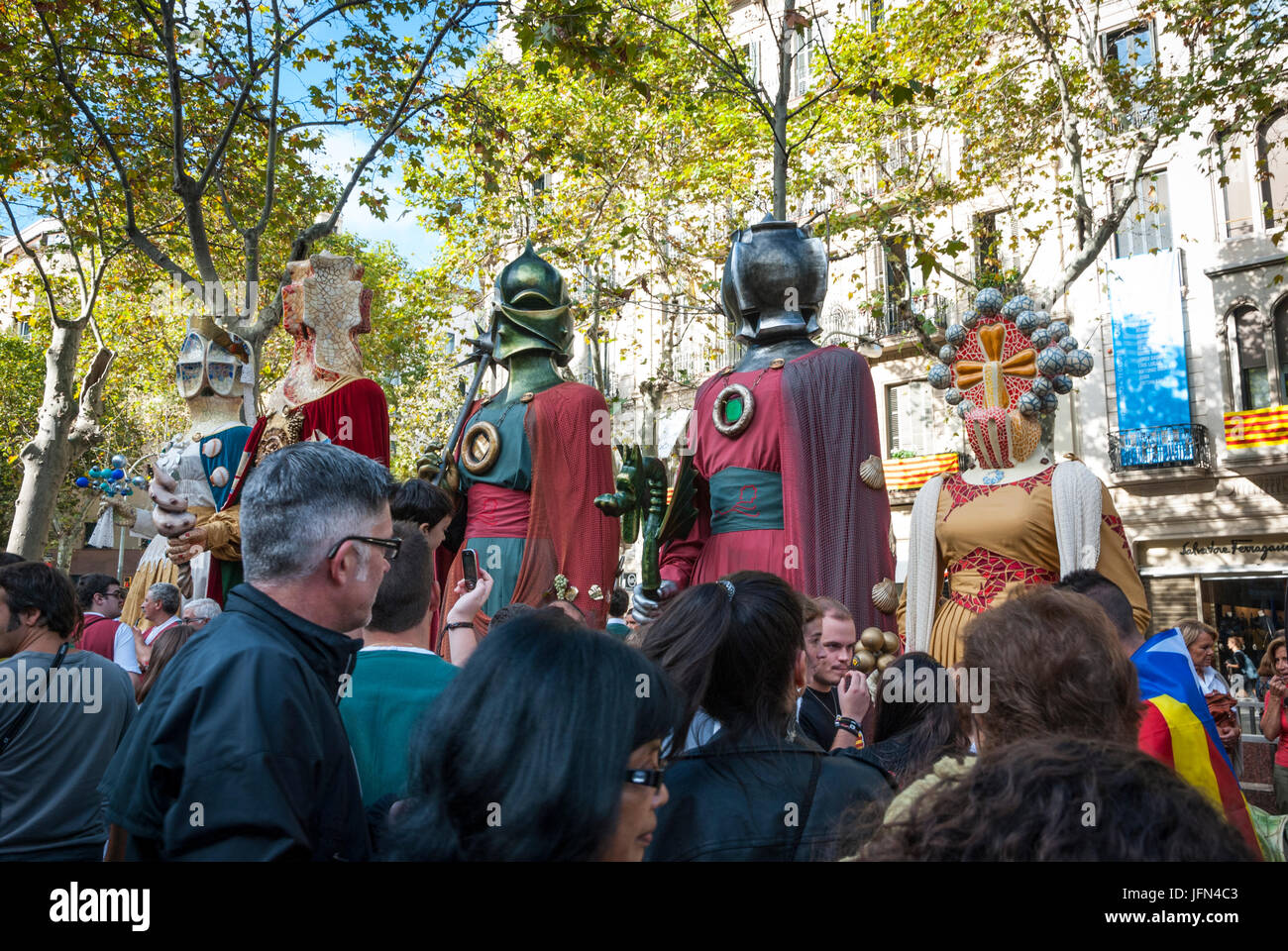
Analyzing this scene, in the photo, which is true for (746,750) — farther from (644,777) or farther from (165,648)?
(165,648)

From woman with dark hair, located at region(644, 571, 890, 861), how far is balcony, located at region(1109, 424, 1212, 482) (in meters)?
19.3

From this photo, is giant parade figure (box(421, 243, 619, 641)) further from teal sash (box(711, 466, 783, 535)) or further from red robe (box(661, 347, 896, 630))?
teal sash (box(711, 466, 783, 535))

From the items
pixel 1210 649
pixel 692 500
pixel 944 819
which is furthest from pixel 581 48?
pixel 944 819

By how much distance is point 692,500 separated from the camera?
18.9 ft

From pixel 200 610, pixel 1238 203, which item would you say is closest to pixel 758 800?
pixel 200 610

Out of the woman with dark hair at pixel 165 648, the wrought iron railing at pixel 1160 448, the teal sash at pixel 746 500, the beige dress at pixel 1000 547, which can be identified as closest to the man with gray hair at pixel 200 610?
the woman with dark hair at pixel 165 648

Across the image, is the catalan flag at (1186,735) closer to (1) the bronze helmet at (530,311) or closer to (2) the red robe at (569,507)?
(2) the red robe at (569,507)

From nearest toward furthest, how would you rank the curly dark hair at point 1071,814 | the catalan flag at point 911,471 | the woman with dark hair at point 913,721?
the curly dark hair at point 1071,814 → the woman with dark hair at point 913,721 → the catalan flag at point 911,471

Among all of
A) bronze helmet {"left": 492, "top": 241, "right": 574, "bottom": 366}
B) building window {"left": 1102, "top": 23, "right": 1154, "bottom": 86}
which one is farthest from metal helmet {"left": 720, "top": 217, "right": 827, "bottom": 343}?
building window {"left": 1102, "top": 23, "right": 1154, "bottom": 86}

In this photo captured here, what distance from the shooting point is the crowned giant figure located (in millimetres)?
5199

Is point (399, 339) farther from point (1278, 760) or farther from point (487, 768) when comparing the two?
point (487, 768)

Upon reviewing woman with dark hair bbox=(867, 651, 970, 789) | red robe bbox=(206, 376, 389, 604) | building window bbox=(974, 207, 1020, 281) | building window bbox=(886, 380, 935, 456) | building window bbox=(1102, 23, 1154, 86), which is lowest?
woman with dark hair bbox=(867, 651, 970, 789)

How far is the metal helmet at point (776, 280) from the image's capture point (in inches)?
228

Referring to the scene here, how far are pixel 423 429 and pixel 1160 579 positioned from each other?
53.0ft
